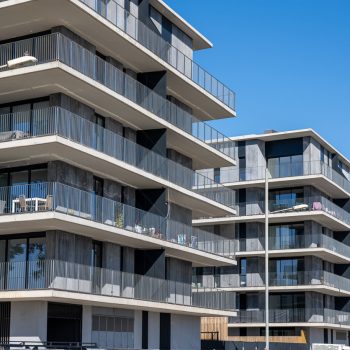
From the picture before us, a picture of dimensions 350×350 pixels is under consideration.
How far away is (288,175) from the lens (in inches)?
2800

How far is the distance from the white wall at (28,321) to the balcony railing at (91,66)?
10556mm

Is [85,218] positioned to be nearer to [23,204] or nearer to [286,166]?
[23,204]

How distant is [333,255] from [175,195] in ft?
95.7

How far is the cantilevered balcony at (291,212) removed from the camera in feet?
228

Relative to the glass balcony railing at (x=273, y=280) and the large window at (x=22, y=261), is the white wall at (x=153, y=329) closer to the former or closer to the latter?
the large window at (x=22, y=261)

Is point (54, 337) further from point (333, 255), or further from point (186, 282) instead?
point (333, 255)

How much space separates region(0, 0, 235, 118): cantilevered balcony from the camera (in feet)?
117

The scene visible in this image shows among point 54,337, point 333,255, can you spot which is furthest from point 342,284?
point 54,337

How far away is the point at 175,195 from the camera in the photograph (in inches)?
1834

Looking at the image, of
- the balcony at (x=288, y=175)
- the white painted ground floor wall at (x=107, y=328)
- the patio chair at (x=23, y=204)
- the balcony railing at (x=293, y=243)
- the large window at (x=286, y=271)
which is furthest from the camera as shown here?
the balcony at (x=288, y=175)

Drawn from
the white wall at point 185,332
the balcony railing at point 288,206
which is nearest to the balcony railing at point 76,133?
the white wall at point 185,332

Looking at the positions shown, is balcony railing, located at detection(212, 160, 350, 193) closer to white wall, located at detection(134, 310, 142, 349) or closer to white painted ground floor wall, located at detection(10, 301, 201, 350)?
white painted ground floor wall, located at detection(10, 301, 201, 350)

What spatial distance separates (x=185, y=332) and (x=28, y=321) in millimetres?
15194

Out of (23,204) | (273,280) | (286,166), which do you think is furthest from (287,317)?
(23,204)
